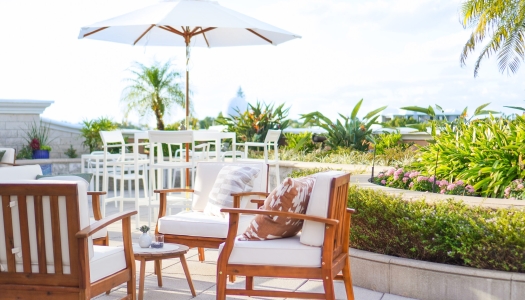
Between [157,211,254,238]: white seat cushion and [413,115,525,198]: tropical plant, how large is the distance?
1.81m

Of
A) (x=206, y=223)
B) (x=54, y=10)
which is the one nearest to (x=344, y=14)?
(x=54, y=10)

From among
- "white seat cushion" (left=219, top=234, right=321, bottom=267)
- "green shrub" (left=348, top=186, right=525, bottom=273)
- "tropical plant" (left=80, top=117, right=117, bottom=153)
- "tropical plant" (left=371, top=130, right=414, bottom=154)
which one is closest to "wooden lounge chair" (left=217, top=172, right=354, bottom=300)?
"white seat cushion" (left=219, top=234, right=321, bottom=267)

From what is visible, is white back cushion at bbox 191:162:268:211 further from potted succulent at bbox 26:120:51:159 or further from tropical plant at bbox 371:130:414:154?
potted succulent at bbox 26:120:51:159

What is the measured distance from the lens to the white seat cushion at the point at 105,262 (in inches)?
123

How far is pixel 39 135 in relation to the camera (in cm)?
1090

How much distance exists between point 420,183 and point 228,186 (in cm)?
183

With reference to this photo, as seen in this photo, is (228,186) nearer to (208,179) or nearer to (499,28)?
(208,179)

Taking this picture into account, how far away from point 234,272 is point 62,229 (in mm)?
944

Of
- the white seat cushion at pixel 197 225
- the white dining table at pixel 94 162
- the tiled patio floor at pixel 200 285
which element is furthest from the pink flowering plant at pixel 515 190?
the white dining table at pixel 94 162

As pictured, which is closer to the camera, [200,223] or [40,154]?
[200,223]

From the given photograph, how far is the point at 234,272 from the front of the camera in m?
3.40

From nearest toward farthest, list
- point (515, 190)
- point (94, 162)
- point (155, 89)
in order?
point (515, 190), point (94, 162), point (155, 89)

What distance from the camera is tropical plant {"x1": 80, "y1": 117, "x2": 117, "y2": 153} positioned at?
10859 mm

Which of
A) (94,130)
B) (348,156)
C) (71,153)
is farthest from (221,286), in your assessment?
(71,153)
